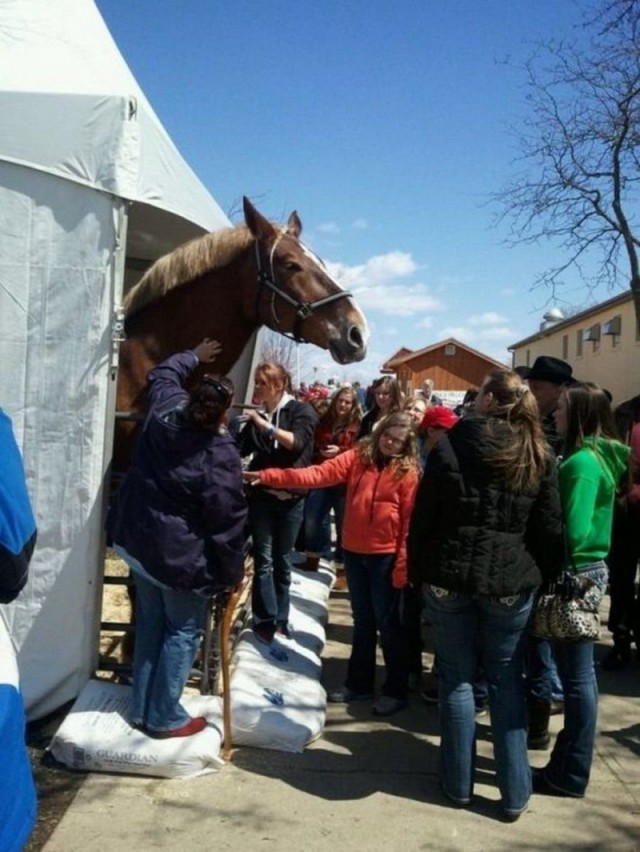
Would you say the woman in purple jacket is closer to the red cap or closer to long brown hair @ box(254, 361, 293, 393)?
long brown hair @ box(254, 361, 293, 393)

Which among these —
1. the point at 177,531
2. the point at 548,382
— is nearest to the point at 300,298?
the point at 177,531

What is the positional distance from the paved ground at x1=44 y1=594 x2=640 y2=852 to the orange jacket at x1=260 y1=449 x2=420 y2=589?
1.02m

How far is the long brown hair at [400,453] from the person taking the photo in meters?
4.76

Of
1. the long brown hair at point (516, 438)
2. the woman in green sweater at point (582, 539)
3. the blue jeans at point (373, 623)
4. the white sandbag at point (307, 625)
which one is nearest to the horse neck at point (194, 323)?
the blue jeans at point (373, 623)

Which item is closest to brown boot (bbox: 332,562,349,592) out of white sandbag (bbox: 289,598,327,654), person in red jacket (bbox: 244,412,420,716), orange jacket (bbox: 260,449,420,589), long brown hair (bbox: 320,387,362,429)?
long brown hair (bbox: 320,387,362,429)

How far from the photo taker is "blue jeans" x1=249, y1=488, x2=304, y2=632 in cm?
503

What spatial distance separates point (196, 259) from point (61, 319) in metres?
0.85

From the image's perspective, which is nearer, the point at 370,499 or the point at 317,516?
the point at 370,499

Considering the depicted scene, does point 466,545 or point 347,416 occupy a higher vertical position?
point 347,416

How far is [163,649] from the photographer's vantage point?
387 cm

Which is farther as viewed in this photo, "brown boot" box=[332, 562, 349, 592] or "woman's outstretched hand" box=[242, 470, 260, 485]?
"brown boot" box=[332, 562, 349, 592]

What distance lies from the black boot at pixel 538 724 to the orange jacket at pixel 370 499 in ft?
3.05

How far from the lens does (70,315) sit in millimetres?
4145

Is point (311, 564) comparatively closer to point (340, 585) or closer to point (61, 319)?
point (340, 585)
